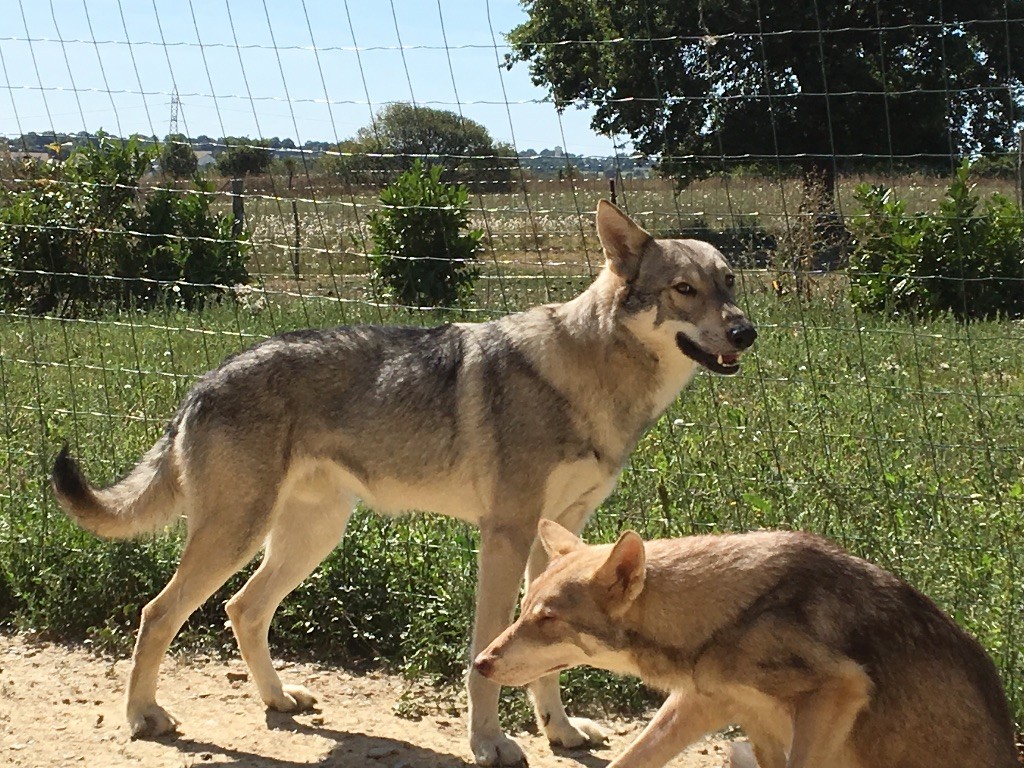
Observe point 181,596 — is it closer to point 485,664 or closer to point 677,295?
point 485,664

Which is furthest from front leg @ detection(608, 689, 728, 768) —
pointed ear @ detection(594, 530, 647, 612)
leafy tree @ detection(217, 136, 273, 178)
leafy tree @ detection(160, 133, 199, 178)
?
leafy tree @ detection(160, 133, 199, 178)

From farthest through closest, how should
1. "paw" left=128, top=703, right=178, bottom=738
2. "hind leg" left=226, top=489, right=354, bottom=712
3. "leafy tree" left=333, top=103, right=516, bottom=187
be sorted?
"leafy tree" left=333, top=103, right=516, bottom=187 → "hind leg" left=226, top=489, right=354, bottom=712 → "paw" left=128, top=703, right=178, bottom=738

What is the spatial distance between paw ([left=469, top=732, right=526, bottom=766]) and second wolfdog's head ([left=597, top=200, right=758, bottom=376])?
166cm

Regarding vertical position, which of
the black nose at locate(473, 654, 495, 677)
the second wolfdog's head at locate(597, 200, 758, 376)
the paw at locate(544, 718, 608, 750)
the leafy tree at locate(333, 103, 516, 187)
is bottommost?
the paw at locate(544, 718, 608, 750)

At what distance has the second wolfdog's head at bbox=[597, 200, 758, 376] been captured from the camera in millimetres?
4879

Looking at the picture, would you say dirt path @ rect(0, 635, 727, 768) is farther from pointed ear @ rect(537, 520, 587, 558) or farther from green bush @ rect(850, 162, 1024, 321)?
green bush @ rect(850, 162, 1024, 321)

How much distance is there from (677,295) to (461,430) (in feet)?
3.37

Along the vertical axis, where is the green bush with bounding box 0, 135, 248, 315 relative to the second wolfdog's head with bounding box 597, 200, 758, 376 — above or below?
above

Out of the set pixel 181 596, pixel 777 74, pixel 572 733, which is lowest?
pixel 572 733

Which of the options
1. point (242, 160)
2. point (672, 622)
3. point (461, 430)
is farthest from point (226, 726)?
point (242, 160)

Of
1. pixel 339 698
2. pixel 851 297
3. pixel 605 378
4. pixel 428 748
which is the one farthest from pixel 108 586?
pixel 851 297

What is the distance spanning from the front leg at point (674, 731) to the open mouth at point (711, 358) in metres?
1.42

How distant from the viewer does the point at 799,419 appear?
794 centimetres

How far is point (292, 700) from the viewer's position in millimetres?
5301
